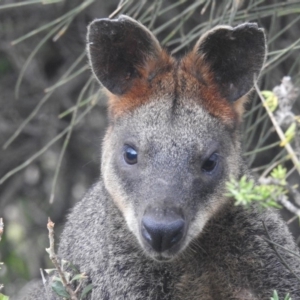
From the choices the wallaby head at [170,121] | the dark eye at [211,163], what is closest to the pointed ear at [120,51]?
the wallaby head at [170,121]

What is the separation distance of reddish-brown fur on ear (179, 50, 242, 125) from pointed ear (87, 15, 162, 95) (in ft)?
0.65

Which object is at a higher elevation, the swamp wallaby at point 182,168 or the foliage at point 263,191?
Result: the foliage at point 263,191

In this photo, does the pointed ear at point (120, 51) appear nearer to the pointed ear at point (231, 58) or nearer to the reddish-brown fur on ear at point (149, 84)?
the reddish-brown fur on ear at point (149, 84)

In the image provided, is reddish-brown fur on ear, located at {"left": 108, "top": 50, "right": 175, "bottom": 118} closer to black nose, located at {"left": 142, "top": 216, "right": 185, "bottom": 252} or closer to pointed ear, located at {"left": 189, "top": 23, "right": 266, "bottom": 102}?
pointed ear, located at {"left": 189, "top": 23, "right": 266, "bottom": 102}

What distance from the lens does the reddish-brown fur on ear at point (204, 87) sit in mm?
5383

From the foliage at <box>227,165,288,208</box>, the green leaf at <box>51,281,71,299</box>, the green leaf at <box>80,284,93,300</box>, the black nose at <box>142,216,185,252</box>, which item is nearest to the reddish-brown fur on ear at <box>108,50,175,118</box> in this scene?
the black nose at <box>142,216,185,252</box>

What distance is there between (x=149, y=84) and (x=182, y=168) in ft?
2.15

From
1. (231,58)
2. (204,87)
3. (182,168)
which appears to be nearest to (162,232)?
(182,168)

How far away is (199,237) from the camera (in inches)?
210

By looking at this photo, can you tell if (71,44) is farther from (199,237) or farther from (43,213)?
(199,237)

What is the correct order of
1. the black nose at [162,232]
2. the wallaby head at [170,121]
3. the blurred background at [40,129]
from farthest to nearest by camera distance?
the blurred background at [40,129] → the wallaby head at [170,121] → the black nose at [162,232]

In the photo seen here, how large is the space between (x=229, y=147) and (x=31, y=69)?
156 inches

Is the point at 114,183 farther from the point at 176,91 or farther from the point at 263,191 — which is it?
the point at 263,191

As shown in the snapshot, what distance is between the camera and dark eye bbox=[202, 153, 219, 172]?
5191 mm
